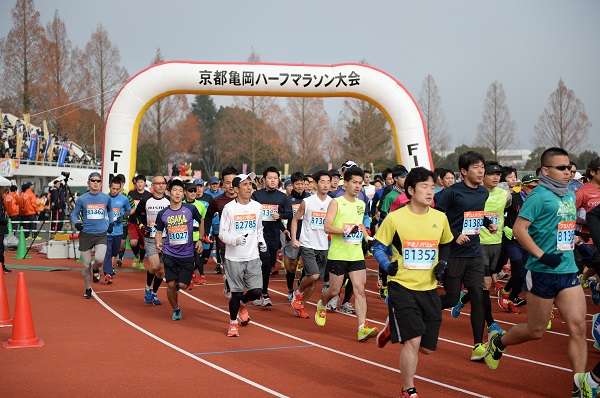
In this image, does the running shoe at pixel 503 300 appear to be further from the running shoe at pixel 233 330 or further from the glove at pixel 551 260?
the glove at pixel 551 260

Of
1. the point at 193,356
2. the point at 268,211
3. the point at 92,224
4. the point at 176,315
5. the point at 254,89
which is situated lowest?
the point at 193,356

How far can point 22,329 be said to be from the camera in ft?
28.9

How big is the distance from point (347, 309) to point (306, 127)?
3940cm

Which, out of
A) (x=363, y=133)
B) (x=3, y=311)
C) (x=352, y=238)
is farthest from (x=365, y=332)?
(x=363, y=133)

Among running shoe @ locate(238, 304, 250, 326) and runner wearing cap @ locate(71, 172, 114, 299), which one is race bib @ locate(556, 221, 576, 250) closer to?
running shoe @ locate(238, 304, 250, 326)

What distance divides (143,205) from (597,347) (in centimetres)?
783

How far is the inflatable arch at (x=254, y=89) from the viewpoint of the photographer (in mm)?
20172

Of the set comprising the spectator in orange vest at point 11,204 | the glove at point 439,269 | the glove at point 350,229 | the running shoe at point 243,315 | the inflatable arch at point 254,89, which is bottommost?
the running shoe at point 243,315

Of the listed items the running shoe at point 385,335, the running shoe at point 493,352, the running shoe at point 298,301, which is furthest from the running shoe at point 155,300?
the running shoe at point 493,352

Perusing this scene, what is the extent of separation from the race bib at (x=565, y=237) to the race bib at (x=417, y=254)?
1121 millimetres

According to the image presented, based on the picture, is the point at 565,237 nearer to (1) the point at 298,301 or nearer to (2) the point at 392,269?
(2) the point at 392,269

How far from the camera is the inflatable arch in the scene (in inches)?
794

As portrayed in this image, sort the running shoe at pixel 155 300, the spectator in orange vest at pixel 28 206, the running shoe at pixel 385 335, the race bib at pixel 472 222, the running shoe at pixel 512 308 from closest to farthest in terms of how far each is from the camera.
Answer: the running shoe at pixel 385 335 < the race bib at pixel 472 222 < the running shoe at pixel 512 308 < the running shoe at pixel 155 300 < the spectator in orange vest at pixel 28 206

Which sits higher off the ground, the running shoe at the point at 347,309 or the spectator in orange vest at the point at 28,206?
the spectator in orange vest at the point at 28,206
